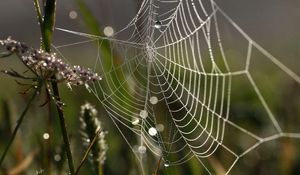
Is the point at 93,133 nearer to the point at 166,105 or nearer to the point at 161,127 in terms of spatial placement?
the point at 161,127

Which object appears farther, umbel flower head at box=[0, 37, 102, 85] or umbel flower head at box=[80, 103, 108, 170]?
umbel flower head at box=[80, 103, 108, 170]

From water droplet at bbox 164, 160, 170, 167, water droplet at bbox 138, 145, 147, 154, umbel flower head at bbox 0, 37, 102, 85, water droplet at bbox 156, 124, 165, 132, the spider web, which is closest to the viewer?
umbel flower head at bbox 0, 37, 102, 85

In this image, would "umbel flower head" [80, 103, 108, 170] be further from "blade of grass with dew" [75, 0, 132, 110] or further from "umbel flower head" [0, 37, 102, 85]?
"blade of grass with dew" [75, 0, 132, 110]

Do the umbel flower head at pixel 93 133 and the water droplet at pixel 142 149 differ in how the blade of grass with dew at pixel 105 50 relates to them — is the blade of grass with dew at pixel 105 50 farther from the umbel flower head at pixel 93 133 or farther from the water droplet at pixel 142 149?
the umbel flower head at pixel 93 133

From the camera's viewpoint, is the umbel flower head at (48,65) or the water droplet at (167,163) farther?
the water droplet at (167,163)

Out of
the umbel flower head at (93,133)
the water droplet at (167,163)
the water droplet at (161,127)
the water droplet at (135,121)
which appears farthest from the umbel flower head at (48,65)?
the water droplet at (161,127)

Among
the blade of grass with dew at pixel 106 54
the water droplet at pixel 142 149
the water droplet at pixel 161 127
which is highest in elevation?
the blade of grass with dew at pixel 106 54

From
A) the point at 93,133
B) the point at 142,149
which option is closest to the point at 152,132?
the point at 142,149

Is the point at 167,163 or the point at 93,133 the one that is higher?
the point at 93,133

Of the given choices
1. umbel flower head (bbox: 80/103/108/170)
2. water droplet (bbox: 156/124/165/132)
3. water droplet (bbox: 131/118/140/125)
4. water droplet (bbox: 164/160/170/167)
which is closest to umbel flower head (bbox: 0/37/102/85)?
umbel flower head (bbox: 80/103/108/170)
